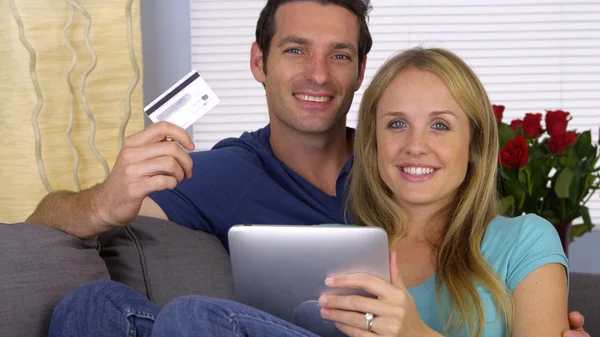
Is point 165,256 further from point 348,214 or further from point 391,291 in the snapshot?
point 391,291

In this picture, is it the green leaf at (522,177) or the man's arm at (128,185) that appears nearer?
the man's arm at (128,185)

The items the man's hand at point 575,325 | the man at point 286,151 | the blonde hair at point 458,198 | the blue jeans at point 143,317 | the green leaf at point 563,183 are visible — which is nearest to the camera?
the blue jeans at point 143,317

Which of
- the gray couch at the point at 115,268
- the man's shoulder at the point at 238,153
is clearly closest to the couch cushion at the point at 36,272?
the gray couch at the point at 115,268

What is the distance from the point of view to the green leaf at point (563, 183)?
2342mm

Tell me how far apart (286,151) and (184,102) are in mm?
748

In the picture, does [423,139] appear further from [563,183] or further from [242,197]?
[563,183]

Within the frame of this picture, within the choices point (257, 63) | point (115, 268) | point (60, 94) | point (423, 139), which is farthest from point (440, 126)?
point (60, 94)

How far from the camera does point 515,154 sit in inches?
87.8

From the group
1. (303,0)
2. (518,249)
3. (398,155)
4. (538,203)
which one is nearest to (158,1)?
(303,0)

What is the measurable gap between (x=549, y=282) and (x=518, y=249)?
96 mm

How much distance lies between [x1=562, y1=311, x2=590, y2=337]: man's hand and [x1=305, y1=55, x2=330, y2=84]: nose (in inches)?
38.1

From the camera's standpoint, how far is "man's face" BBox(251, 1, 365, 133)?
85.7 inches

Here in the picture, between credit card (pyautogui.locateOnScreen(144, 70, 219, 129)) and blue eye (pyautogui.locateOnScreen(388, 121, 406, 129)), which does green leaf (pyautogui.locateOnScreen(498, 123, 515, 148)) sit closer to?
blue eye (pyautogui.locateOnScreen(388, 121, 406, 129))

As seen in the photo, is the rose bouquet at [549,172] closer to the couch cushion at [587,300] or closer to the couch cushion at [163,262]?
the couch cushion at [587,300]
